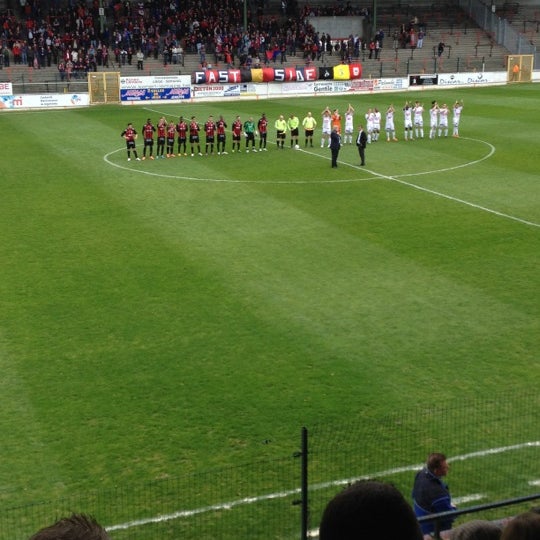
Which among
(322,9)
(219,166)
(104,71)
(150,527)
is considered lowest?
(150,527)

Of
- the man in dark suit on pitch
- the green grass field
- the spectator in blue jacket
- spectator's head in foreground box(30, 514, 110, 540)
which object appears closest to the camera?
spectator's head in foreground box(30, 514, 110, 540)

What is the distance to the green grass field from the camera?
479 inches

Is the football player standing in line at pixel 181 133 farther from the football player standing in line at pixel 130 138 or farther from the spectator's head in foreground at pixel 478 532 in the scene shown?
the spectator's head in foreground at pixel 478 532

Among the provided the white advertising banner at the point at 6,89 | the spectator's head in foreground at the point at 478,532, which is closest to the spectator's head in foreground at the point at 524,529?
the spectator's head in foreground at the point at 478,532

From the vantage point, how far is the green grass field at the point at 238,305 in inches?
479

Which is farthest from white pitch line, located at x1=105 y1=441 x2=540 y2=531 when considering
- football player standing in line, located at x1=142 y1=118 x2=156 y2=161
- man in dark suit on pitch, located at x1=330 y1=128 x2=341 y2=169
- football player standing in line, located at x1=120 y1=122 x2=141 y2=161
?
football player standing in line, located at x1=142 y1=118 x2=156 y2=161

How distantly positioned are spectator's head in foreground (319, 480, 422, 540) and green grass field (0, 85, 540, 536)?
26.2 ft

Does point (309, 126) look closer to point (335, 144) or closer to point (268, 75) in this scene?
point (335, 144)

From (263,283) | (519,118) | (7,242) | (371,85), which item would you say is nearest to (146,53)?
(371,85)

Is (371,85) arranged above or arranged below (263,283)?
above

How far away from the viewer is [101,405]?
12.9m

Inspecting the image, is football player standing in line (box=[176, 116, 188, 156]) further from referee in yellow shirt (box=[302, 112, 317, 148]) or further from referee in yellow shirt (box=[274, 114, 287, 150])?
referee in yellow shirt (box=[302, 112, 317, 148])

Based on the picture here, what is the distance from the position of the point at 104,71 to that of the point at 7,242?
4085 cm

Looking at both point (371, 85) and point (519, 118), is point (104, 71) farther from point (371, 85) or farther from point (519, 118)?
point (519, 118)
